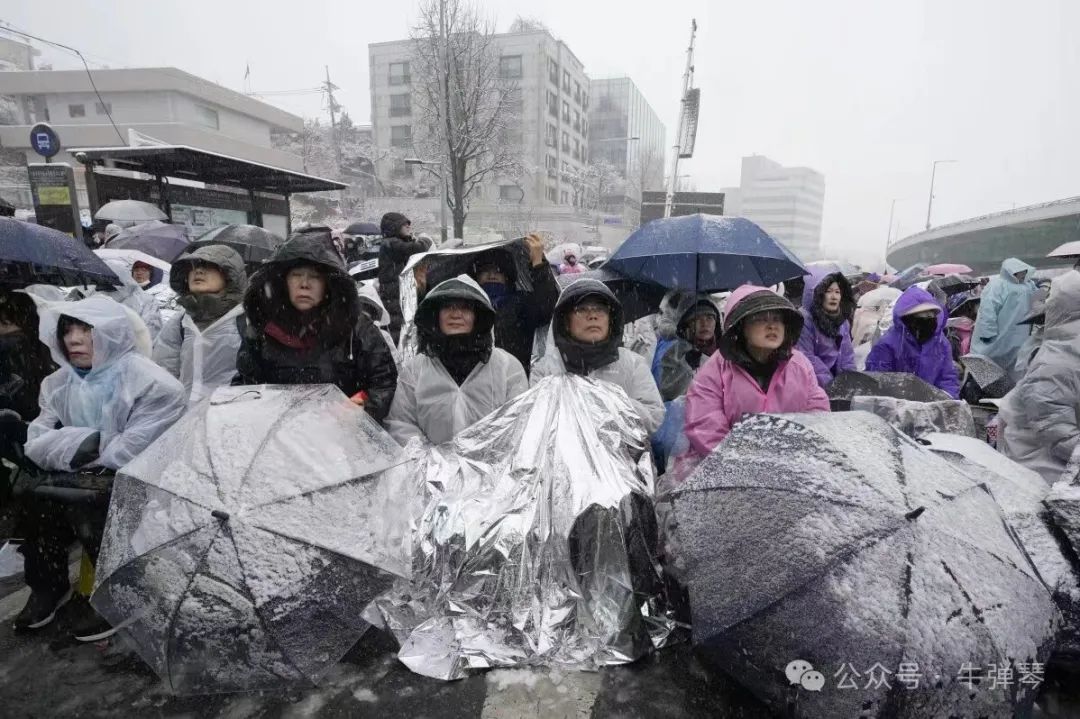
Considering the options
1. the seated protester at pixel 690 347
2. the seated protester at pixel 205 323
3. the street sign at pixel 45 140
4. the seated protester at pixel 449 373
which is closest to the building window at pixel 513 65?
the street sign at pixel 45 140

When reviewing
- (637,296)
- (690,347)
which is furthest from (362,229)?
(690,347)

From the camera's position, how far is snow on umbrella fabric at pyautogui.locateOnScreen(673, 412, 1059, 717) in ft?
5.59

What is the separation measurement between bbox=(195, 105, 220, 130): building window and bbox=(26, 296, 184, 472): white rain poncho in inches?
1709

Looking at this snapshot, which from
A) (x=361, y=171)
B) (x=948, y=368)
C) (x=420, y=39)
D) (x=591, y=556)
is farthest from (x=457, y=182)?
(x=361, y=171)

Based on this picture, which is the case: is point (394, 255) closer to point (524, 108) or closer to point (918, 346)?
point (918, 346)

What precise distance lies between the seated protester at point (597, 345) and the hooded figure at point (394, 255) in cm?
366

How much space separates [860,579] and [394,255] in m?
5.94

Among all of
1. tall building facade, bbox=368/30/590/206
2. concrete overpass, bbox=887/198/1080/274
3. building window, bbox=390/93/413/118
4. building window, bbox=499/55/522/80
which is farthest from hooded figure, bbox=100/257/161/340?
building window, bbox=390/93/413/118

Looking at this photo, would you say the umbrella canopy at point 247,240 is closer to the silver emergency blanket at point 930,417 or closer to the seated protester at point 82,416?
the seated protester at point 82,416

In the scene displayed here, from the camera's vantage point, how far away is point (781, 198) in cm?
11756

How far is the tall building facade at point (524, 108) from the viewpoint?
49156 millimetres

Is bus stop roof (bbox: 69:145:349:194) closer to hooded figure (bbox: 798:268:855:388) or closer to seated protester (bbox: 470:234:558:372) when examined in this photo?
seated protester (bbox: 470:234:558:372)

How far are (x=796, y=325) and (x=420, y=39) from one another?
20.5 meters

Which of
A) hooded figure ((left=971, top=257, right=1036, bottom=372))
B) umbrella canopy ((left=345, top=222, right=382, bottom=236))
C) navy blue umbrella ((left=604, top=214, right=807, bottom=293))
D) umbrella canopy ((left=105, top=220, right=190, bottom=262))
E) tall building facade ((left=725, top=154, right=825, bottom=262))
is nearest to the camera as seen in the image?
navy blue umbrella ((left=604, top=214, right=807, bottom=293))
